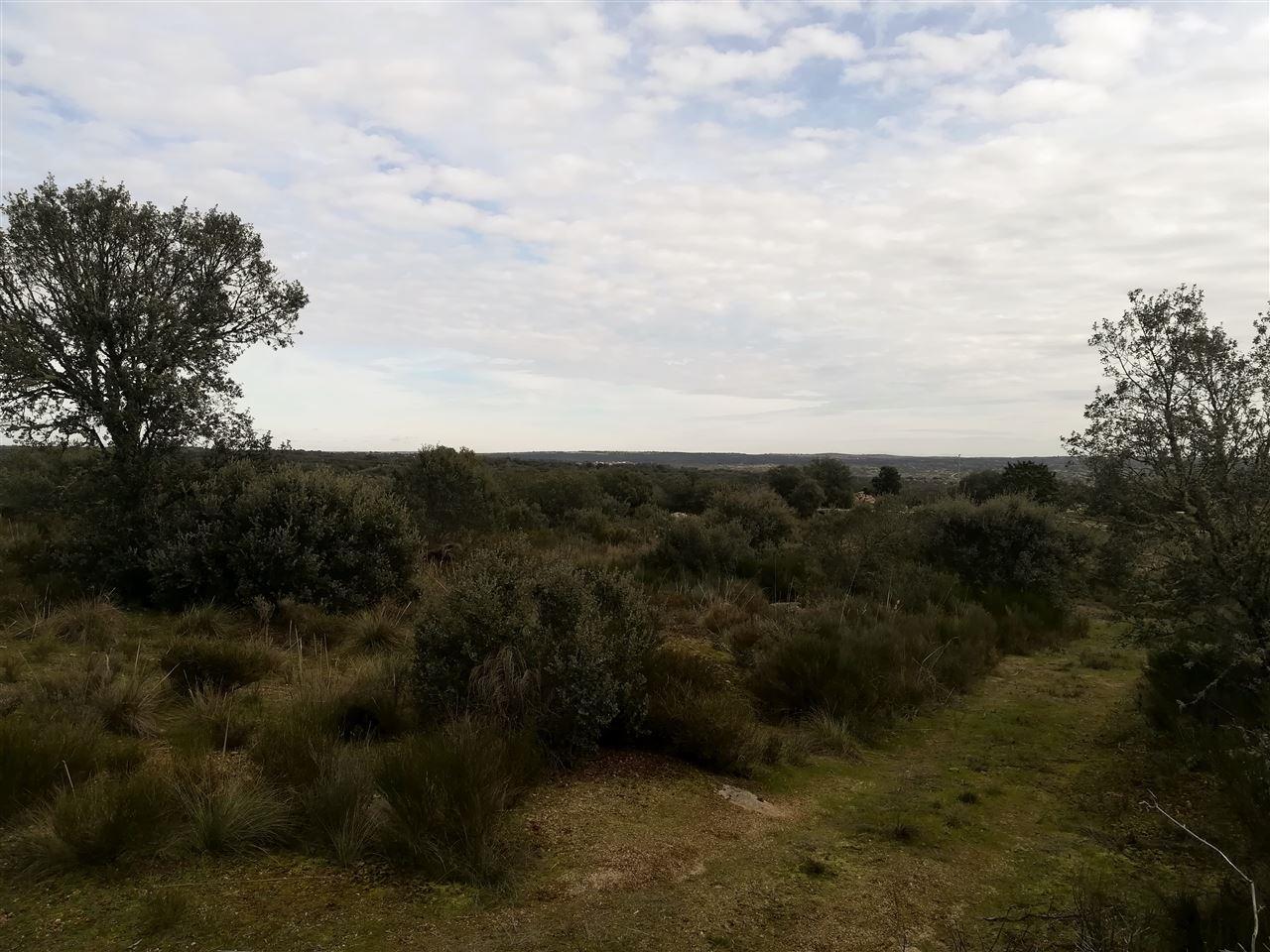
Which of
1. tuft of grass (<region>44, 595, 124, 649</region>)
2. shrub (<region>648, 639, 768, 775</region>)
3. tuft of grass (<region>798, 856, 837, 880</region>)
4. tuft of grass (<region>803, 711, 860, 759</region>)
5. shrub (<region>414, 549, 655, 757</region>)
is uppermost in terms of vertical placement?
shrub (<region>414, 549, 655, 757</region>)

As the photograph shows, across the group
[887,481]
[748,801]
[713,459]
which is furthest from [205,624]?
[713,459]

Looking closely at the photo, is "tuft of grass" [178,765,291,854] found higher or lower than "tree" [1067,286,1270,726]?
lower

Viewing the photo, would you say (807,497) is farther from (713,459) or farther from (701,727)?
(713,459)

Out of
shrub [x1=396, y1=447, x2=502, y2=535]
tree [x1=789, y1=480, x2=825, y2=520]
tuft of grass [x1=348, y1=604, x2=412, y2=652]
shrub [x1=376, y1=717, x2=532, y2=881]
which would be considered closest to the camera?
shrub [x1=376, y1=717, x2=532, y2=881]

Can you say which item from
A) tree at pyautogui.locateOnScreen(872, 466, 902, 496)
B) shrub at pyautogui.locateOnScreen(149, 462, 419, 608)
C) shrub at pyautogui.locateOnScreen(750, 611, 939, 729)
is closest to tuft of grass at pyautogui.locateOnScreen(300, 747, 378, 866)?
shrub at pyautogui.locateOnScreen(750, 611, 939, 729)

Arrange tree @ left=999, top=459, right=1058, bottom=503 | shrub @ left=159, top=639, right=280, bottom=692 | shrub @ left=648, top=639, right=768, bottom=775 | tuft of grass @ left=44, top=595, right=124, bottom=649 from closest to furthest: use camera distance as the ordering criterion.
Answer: shrub @ left=648, top=639, right=768, bottom=775 < shrub @ left=159, top=639, right=280, bottom=692 < tuft of grass @ left=44, top=595, right=124, bottom=649 < tree @ left=999, top=459, right=1058, bottom=503

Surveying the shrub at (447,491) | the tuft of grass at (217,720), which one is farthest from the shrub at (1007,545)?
the tuft of grass at (217,720)

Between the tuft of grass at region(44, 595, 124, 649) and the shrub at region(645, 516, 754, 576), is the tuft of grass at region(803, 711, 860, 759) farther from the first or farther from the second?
the tuft of grass at region(44, 595, 124, 649)

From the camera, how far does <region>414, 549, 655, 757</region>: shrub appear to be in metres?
5.23

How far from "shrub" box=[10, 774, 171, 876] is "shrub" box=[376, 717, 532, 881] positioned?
1.12 m

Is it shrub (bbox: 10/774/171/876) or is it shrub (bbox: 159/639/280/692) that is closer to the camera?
shrub (bbox: 10/774/171/876)

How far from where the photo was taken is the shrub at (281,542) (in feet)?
31.2

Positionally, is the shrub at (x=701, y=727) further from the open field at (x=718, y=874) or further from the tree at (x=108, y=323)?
the tree at (x=108, y=323)

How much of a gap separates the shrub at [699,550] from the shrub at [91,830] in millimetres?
10021
